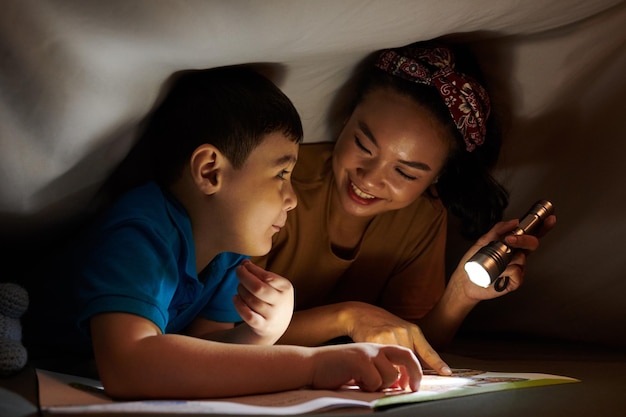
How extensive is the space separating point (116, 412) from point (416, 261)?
0.79m

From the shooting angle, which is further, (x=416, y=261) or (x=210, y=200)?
(x=416, y=261)

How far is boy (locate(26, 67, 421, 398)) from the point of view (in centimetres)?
82

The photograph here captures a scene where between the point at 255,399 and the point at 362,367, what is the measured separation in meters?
0.12

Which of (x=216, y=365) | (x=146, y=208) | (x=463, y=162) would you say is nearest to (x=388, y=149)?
(x=463, y=162)

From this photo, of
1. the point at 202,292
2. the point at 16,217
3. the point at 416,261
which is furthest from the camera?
the point at 416,261

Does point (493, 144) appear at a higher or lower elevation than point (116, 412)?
higher

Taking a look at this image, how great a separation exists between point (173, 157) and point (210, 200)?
80mm

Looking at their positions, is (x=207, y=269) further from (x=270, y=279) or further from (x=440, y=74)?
(x=440, y=74)

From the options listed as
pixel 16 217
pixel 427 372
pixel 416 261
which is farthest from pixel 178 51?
pixel 416 261

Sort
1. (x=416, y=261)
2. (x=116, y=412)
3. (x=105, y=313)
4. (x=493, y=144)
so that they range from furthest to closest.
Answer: (x=416, y=261) → (x=493, y=144) → (x=105, y=313) → (x=116, y=412)

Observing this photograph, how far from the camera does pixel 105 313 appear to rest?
0.86 meters

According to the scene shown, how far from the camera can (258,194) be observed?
1049 millimetres

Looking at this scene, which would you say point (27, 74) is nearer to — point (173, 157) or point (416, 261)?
point (173, 157)

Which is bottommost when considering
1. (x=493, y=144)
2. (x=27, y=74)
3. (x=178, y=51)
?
(x=27, y=74)
